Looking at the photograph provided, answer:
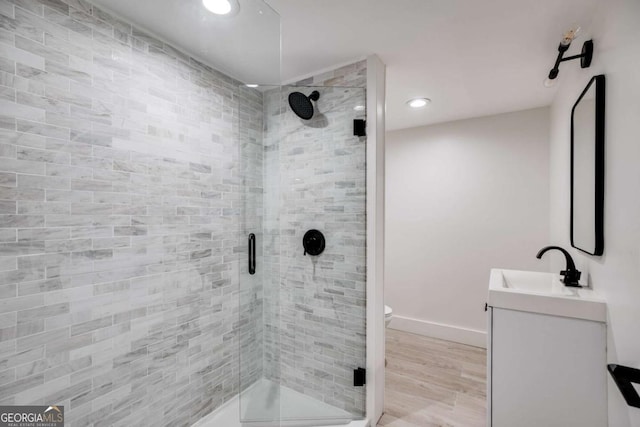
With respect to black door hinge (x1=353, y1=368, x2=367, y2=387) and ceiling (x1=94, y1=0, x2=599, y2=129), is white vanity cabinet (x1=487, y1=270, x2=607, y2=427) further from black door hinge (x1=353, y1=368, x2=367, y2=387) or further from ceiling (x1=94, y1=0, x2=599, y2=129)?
ceiling (x1=94, y1=0, x2=599, y2=129)

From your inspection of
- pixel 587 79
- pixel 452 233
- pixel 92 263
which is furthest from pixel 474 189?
pixel 92 263

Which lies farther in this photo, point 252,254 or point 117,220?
point 252,254

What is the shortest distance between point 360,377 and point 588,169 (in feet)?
5.83

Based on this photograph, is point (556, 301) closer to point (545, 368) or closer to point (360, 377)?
point (545, 368)

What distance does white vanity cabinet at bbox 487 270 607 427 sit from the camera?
129 cm

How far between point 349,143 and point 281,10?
824 mm

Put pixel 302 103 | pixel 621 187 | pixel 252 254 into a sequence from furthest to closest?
pixel 302 103 < pixel 252 254 < pixel 621 187

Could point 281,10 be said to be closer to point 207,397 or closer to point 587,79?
point 587,79

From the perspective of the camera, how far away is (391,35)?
5.35 feet

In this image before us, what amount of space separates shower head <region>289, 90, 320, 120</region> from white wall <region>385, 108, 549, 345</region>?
189 cm

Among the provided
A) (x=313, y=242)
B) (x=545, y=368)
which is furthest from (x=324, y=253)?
(x=545, y=368)

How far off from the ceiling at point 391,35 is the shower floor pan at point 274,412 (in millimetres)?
2024

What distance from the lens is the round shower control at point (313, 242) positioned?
1.93 m

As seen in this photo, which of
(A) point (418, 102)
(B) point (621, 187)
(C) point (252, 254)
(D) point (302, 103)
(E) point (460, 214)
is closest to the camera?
(B) point (621, 187)
